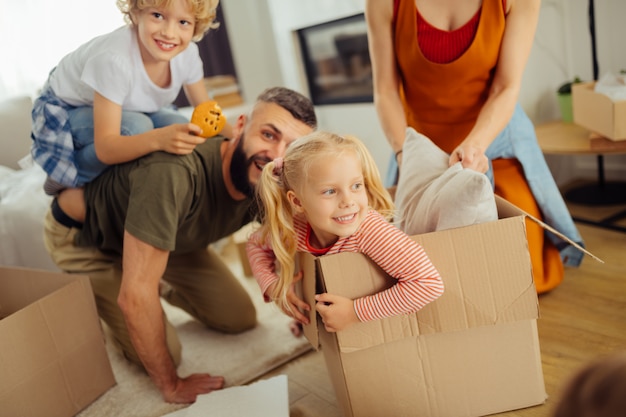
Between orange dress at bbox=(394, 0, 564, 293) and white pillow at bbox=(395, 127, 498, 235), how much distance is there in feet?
0.93

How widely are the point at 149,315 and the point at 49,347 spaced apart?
0.84 feet

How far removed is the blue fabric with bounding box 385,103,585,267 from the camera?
6.02 ft

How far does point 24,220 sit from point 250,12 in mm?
2034

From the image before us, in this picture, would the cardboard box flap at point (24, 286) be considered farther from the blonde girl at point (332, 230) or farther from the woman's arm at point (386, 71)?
the woman's arm at point (386, 71)

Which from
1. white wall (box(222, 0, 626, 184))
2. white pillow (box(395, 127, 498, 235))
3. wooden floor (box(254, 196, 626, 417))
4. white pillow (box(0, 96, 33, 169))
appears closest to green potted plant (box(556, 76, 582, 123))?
white wall (box(222, 0, 626, 184))

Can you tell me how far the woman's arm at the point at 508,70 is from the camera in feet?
5.41

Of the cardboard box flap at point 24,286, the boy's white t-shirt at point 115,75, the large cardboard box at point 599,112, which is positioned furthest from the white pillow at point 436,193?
the cardboard box flap at point 24,286

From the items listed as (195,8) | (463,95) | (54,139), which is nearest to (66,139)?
(54,139)

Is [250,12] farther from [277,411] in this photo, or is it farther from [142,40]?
[277,411]

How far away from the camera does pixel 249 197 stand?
1.68m

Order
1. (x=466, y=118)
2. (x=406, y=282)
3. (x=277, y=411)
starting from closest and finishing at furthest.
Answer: (x=406, y=282) → (x=277, y=411) → (x=466, y=118)

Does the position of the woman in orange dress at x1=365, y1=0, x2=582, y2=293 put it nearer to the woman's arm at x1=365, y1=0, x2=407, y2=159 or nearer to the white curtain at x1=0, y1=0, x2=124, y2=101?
the woman's arm at x1=365, y1=0, x2=407, y2=159

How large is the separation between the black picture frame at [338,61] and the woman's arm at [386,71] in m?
1.27

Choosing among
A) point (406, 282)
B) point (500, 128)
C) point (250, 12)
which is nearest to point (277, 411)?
point (406, 282)
